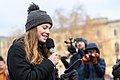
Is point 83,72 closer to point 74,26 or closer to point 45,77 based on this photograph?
point 45,77

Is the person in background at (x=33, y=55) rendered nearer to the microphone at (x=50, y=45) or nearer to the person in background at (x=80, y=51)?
the microphone at (x=50, y=45)

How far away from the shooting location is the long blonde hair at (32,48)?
421 centimetres

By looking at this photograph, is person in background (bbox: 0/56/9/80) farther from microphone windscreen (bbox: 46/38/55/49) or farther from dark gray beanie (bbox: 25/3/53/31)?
microphone windscreen (bbox: 46/38/55/49)

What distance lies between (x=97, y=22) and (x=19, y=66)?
175ft

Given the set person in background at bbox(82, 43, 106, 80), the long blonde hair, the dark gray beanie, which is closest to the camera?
the long blonde hair

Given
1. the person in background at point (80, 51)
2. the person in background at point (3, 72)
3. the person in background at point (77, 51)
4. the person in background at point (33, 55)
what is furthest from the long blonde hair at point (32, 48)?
the person in background at point (80, 51)

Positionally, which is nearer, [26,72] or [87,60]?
[26,72]

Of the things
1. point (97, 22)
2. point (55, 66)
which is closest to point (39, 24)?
point (55, 66)

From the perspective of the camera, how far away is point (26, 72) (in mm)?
4098

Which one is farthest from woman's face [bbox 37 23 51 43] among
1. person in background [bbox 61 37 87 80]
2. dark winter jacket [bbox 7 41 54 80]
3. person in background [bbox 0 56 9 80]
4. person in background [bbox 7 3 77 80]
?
person in background [bbox 0 56 9 80]

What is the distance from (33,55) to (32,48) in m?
0.08

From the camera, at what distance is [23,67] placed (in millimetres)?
4125

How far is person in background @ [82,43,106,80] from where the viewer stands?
8227 millimetres

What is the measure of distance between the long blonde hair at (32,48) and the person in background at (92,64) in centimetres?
395
